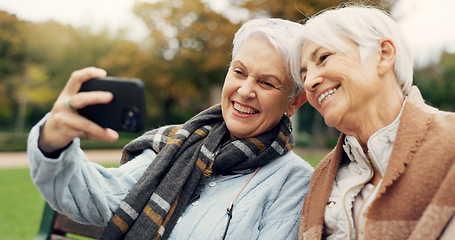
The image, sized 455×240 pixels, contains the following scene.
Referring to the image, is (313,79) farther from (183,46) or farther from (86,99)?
(183,46)

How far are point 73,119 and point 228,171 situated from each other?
1.16 m

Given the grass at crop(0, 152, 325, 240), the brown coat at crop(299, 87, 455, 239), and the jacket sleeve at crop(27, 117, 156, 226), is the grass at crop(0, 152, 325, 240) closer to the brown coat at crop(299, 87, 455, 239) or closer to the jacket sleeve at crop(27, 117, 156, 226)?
the jacket sleeve at crop(27, 117, 156, 226)

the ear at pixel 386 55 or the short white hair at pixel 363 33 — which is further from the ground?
the short white hair at pixel 363 33

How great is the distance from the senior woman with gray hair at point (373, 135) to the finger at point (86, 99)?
1005mm

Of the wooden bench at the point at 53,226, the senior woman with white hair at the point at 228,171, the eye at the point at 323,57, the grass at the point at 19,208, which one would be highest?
the eye at the point at 323,57

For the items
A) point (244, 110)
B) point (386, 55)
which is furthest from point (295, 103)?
point (386, 55)

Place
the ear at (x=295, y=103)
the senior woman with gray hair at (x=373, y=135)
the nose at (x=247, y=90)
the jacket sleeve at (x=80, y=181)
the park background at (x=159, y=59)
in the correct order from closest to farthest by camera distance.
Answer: the jacket sleeve at (x=80, y=181)
the senior woman with gray hair at (x=373, y=135)
the nose at (x=247, y=90)
the ear at (x=295, y=103)
the park background at (x=159, y=59)

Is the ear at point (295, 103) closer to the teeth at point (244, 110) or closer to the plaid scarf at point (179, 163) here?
the plaid scarf at point (179, 163)

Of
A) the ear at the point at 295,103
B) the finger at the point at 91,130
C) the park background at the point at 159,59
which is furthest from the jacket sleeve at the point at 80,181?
the park background at the point at 159,59

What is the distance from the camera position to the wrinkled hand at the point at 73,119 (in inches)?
52.7

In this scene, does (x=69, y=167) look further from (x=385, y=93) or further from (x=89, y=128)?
(x=385, y=93)

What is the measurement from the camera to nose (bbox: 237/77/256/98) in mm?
2271

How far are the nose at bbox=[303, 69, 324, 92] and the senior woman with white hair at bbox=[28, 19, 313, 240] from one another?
21cm

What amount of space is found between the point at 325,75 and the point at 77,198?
4.00 ft
